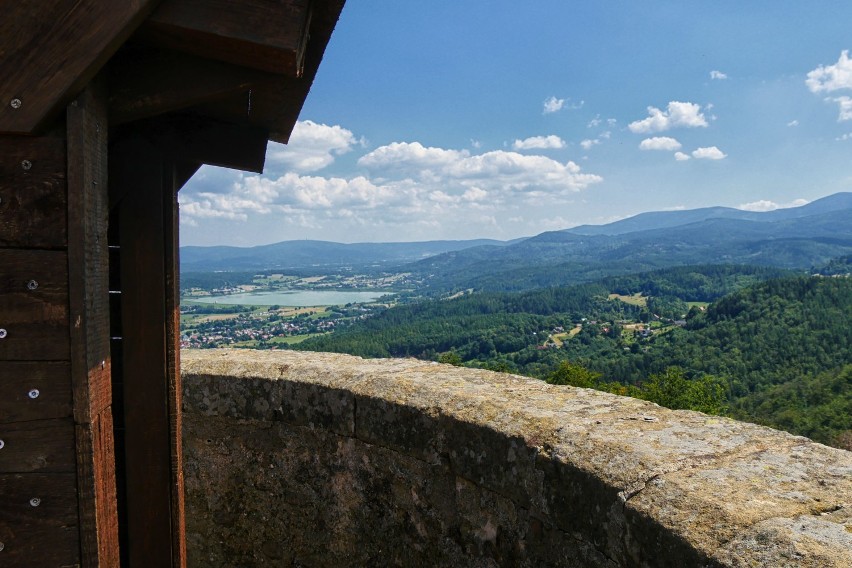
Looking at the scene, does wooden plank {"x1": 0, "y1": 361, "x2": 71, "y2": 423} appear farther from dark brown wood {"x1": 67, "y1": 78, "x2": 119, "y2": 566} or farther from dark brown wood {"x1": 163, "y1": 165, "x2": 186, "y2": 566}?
dark brown wood {"x1": 163, "y1": 165, "x2": 186, "y2": 566}

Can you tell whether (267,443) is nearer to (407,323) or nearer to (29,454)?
(29,454)

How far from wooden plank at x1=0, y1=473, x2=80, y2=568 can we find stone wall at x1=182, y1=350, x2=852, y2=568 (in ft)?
3.96

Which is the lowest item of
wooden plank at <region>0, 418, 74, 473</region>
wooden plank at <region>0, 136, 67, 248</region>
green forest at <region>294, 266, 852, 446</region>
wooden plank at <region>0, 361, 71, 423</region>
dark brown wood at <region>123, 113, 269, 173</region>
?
green forest at <region>294, 266, 852, 446</region>

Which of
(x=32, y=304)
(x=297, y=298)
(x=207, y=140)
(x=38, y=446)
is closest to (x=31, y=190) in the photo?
(x=32, y=304)

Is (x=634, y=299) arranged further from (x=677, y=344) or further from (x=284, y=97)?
(x=284, y=97)

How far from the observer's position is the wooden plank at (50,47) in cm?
133

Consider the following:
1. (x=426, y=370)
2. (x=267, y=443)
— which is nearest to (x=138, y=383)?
(x=267, y=443)

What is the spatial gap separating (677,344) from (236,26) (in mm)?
77372

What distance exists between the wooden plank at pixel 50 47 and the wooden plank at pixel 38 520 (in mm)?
885

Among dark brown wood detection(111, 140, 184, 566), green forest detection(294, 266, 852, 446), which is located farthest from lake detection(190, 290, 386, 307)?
dark brown wood detection(111, 140, 184, 566)

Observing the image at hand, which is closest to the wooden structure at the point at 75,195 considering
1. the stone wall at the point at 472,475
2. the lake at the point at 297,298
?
the stone wall at the point at 472,475

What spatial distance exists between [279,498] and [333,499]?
1.11ft

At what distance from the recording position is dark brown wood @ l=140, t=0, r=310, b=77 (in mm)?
1428

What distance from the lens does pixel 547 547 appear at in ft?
5.99
